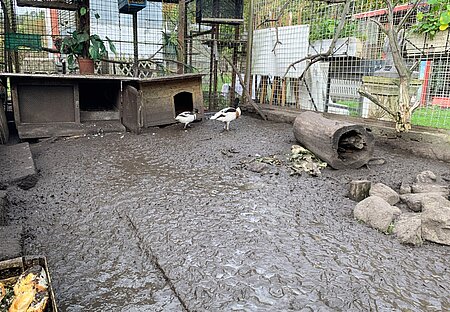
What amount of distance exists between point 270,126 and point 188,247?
155 inches

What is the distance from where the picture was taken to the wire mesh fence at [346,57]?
13.6 feet

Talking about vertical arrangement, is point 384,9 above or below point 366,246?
above

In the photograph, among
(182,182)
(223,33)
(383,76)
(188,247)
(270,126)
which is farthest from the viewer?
(223,33)

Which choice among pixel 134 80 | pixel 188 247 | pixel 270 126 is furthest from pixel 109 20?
pixel 188 247

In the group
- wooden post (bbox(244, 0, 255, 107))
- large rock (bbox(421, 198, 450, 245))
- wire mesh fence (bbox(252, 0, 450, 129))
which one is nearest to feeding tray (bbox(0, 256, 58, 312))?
large rock (bbox(421, 198, 450, 245))

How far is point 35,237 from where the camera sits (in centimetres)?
230

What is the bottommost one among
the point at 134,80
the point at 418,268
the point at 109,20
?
the point at 418,268

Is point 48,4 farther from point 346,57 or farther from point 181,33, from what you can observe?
point 346,57

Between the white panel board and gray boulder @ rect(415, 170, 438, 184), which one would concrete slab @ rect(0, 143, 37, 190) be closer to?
gray boulder @ rect(415, 170, 438, 184)

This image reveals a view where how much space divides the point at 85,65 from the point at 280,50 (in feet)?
10.4

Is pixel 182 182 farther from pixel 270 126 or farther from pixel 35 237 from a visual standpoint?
pixel 270 126

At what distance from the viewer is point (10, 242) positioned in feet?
6.43

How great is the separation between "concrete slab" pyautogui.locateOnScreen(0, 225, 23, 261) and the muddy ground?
0.13 metres

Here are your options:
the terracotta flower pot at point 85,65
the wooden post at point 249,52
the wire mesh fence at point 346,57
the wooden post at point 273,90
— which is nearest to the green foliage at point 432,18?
the wire mesh fence at point 346,57
